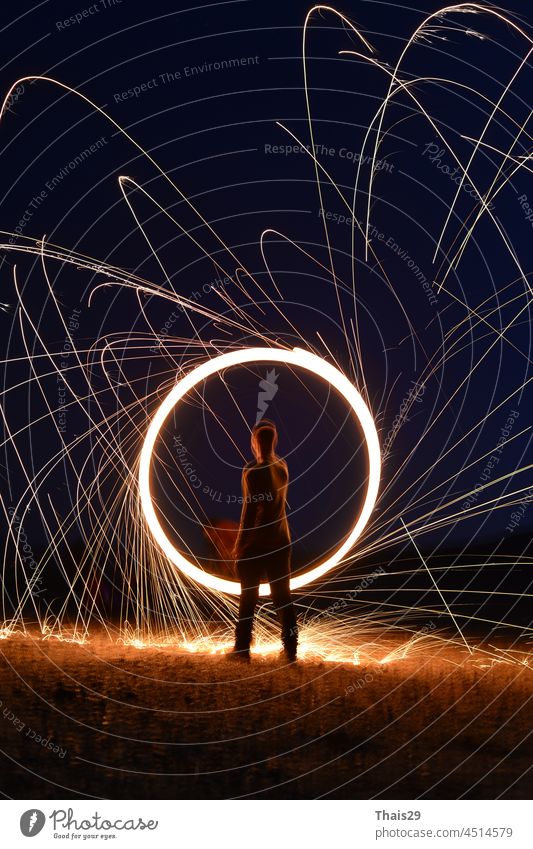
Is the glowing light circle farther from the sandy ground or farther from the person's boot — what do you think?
the sandy ground

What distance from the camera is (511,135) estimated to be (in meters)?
9.62

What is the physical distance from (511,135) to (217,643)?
5.73 m

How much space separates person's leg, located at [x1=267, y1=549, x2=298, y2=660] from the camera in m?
8.75

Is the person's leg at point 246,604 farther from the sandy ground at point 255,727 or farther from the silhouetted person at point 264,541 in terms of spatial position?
the sandy ground at point 255,727

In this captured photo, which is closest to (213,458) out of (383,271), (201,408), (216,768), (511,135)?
(201,408)

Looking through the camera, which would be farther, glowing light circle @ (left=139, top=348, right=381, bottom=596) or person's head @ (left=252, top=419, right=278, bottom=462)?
glowing light circle @ (left=139, top=348, right=381, bottom=596)

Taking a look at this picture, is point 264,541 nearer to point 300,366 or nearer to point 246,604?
point 246,604

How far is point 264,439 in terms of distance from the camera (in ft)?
28.9

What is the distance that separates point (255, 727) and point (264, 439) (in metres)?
2.80

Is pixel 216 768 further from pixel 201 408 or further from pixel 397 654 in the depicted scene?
pixel 201 408

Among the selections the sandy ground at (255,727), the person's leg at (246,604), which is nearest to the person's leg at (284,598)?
the person's leg at (246,604)

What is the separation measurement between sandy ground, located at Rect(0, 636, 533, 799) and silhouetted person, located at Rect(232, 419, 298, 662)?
0.39m

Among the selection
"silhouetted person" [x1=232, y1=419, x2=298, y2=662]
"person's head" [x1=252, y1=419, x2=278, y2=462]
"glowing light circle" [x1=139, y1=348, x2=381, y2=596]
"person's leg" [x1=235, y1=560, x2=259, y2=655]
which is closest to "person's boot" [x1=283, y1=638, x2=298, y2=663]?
"silhouetted person" [x1=232, y1=419, x2=298, y2=662]

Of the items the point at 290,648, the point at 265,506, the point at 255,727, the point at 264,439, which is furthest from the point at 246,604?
the point at 255,727
